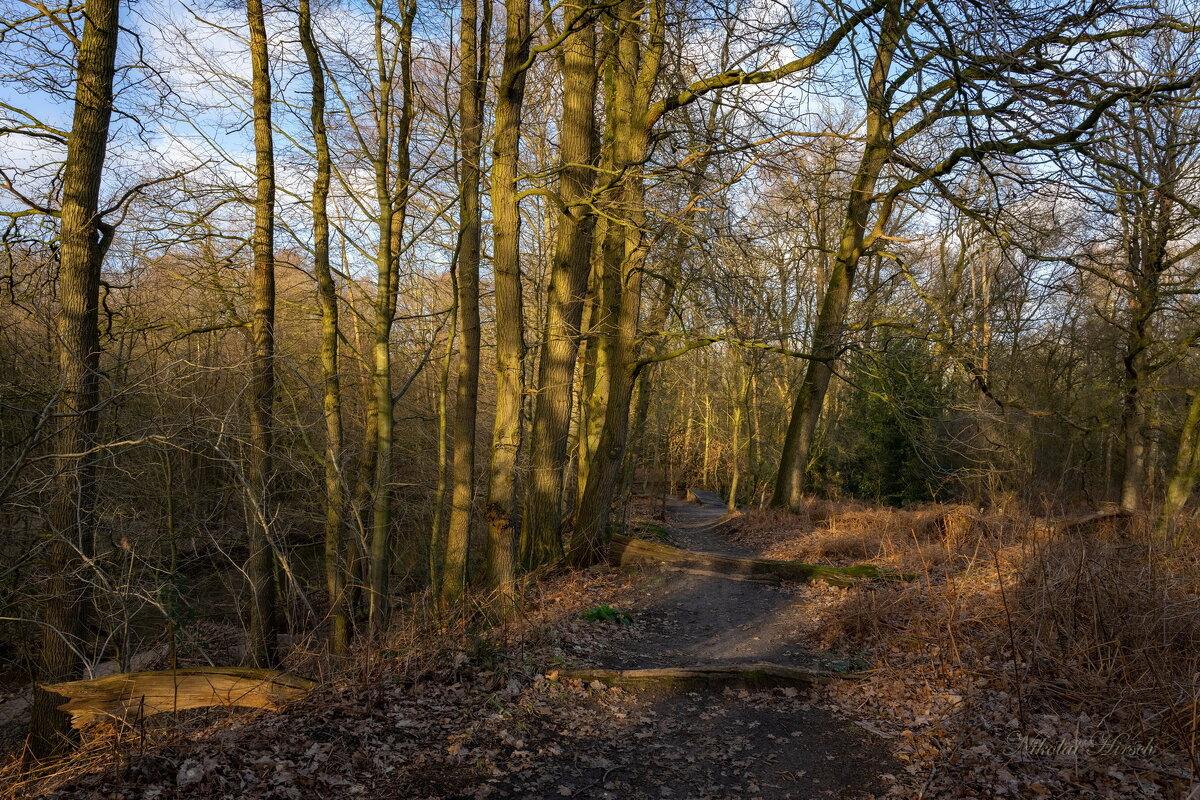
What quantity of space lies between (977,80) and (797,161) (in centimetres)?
327

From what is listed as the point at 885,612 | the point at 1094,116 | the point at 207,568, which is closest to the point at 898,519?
the point at 885,612

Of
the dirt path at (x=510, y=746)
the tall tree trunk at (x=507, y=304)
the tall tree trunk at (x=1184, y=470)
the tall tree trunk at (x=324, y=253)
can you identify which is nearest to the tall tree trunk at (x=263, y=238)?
the tall tree trunk at (x=324, y=253)

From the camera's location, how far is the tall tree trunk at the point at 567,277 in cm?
957

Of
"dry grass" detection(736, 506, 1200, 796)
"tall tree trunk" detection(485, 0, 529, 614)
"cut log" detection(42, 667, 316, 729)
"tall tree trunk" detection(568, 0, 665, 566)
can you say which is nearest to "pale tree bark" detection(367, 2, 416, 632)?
"tall tree trunk" detection(485, 0, 529, 614)

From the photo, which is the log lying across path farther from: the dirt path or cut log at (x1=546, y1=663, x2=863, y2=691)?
cut log at (x1=546, y1=663, x2=863, y2=691)

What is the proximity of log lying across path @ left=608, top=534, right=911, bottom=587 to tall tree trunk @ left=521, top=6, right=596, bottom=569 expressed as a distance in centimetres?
155

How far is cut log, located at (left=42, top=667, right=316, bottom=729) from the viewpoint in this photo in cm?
438

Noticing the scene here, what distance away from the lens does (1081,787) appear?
11.9ft

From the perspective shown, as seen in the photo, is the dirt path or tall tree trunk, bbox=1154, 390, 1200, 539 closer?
the dirt path

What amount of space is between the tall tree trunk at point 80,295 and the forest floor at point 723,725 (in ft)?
8.82

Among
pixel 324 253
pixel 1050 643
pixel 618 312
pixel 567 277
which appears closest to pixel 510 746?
pixel 1050 643

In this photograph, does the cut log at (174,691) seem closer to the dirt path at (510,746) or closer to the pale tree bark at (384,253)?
the dirt path at (510,746)

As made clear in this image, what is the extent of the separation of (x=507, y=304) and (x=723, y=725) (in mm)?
5192

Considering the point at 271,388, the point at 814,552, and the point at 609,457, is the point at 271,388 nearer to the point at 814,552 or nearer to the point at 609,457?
the point at 609,457
